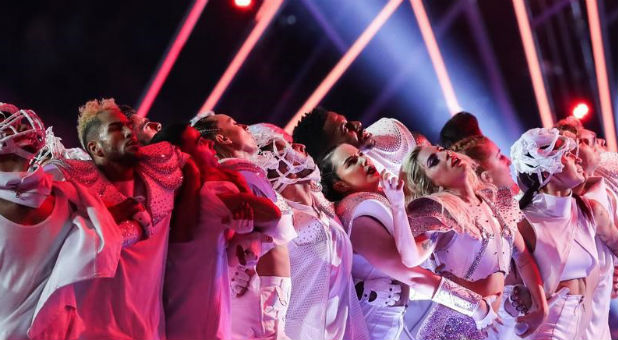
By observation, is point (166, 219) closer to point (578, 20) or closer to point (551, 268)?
point (551, 268)

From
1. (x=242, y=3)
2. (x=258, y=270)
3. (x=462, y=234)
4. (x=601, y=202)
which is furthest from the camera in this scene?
(x=242, y=3)

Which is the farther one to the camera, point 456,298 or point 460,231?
point 460,231

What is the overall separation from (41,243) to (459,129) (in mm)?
→ 3191

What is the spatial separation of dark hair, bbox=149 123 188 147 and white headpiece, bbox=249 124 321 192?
1.63 ft

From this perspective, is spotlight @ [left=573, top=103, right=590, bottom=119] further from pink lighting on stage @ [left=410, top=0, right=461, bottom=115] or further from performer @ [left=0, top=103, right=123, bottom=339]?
performer @ [left=0, top=103, right=123, bottom=339]

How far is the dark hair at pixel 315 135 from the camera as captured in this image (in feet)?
16.7

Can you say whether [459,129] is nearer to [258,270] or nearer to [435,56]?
[258,270]

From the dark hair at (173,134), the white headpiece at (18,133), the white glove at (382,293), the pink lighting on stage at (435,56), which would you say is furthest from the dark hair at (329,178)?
the pink lighting on stage at (435,56)

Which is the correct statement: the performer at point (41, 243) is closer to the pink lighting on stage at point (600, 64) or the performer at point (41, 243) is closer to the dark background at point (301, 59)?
the dark background at point (301, 59)

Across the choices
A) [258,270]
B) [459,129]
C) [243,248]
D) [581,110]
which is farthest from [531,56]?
[243,248]

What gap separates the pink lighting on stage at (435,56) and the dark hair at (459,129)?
255 cm

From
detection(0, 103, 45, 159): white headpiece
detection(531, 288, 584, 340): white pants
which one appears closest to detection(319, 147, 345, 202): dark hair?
detection(531, 288, 584, 340): white pants

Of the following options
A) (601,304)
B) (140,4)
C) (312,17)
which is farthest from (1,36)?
(601,304)

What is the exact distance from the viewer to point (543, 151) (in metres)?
5.45
